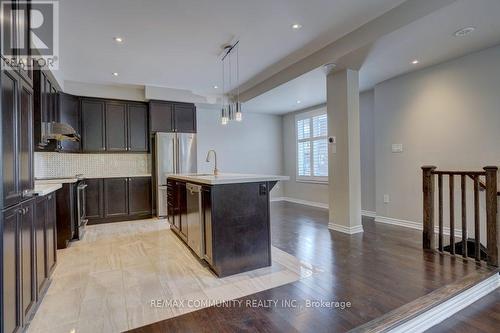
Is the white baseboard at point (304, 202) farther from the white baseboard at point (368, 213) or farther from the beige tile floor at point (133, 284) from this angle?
the beige tile floor at point (133, 284)

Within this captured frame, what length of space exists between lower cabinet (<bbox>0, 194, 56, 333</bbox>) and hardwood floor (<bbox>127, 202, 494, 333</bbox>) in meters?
0.75

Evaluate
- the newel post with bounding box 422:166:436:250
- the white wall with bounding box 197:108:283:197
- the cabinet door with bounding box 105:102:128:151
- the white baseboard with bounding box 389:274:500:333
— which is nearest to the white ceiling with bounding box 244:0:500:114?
the newel post with bounding box 422:166:436:250

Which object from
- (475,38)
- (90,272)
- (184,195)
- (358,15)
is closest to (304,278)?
(184,195)

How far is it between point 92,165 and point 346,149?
4866mm

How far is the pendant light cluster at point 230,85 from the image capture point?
348 centimetres

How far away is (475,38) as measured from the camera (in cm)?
298

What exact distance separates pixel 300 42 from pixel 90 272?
12.3 ft

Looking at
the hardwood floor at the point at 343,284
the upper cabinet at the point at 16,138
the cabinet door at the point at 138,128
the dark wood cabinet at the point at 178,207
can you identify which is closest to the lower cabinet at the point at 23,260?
the upper cabinet at the point at 16,138

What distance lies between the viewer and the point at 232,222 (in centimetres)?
256

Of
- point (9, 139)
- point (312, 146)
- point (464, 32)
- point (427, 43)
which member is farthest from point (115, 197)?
point (464, 32)

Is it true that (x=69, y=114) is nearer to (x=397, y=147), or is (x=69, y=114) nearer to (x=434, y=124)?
(x=397, y=147)

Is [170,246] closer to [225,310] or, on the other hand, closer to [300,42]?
[225,310]

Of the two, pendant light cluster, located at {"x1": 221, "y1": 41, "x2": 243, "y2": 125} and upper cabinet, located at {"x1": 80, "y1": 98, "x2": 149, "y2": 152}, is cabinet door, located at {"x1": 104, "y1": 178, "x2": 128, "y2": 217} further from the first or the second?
pendant light cluster, located at {"x1": 221, "y1": 41, "x2": 243, "y2": 125}

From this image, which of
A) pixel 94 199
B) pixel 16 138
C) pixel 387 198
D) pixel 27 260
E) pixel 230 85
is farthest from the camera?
pixel 230 85
